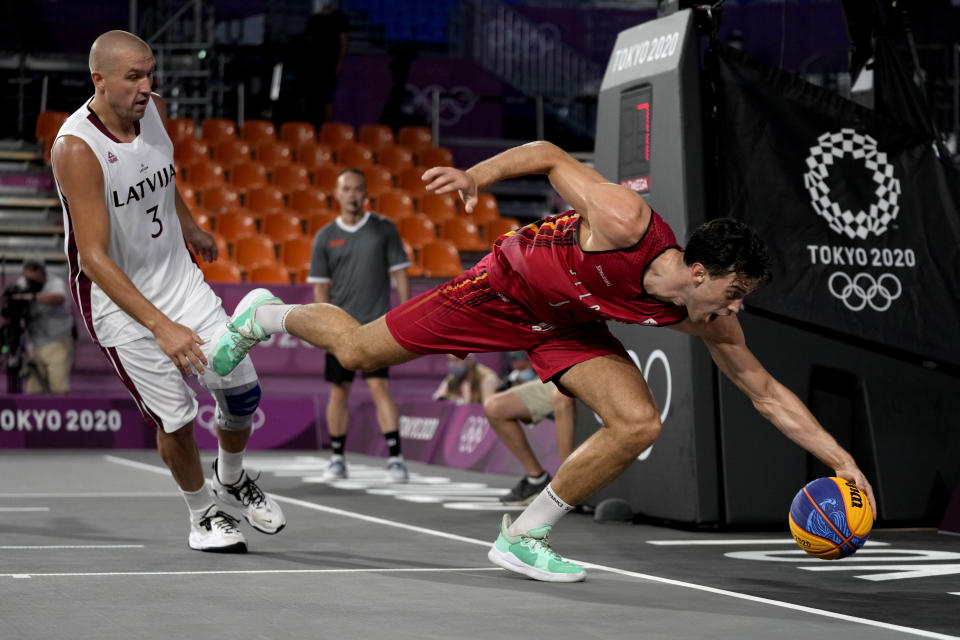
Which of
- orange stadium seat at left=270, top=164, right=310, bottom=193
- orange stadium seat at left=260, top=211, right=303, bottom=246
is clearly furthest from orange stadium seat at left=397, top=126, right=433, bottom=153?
orange stadium seat at left=260, top=211, right=303, bottom=246

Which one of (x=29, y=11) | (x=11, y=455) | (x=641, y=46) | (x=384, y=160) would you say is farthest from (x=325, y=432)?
(x=29, y=11)

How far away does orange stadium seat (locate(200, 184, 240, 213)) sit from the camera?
679 inches

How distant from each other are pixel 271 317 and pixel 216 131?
1386cm

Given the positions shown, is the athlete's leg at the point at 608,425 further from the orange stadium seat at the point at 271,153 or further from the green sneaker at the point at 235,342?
the orange stadium seat at the point at 271,153

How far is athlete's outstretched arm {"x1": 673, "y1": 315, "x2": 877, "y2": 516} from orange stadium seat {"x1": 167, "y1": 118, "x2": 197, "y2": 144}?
14.0 metres

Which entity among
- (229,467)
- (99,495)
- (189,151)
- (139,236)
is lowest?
(99,495)

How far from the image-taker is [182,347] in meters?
5.09

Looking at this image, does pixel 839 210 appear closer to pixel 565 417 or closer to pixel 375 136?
pixel 565 417

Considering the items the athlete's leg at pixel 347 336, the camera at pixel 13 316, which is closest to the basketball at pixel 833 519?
the athlete's leg at pixel 347 336

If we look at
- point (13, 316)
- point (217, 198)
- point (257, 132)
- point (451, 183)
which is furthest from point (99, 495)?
point (257, 132)

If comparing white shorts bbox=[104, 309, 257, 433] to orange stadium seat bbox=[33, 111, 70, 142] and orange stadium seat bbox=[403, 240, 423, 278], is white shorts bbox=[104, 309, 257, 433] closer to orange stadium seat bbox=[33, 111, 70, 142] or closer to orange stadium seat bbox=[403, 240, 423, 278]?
orange stadium seat bbox=[403, 240, 423, 278]

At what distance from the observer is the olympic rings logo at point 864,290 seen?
715 cm

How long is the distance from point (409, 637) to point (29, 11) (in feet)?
67.5

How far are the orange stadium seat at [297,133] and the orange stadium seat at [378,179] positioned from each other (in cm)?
140
